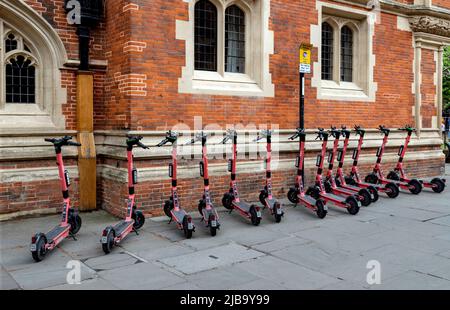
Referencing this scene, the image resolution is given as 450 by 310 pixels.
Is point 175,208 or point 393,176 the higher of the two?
point 393,176

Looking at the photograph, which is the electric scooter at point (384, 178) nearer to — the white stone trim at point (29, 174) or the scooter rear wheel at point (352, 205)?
the scooter rear wheel at point (352, 205)

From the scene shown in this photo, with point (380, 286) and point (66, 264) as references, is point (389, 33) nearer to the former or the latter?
point (380, 286)

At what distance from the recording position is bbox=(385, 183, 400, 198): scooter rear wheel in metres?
10.0

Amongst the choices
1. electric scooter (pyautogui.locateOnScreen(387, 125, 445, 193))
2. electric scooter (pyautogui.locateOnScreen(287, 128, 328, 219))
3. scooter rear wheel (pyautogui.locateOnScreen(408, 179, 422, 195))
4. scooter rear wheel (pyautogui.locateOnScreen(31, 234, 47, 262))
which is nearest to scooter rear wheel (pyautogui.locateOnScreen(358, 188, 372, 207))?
electric scooter (pyautogui.locateOnScreen(287, 128, 328, 219))

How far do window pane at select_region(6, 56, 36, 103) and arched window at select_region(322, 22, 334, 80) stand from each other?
259 inches

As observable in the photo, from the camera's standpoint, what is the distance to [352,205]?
8.34 metres

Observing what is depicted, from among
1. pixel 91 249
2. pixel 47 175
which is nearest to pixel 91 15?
pixel 47 175

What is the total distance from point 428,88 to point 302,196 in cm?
680

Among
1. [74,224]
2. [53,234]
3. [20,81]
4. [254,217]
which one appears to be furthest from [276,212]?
[20,81]

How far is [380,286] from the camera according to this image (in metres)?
4.75

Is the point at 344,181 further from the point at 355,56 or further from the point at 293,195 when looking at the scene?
the point at 355,56

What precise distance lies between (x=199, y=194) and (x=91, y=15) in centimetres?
379

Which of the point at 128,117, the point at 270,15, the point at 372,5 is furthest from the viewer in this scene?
the point at 372,5

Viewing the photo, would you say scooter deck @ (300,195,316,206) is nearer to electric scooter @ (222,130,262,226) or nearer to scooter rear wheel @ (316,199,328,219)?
scooter rear wheel @ (316,199,328,219)
